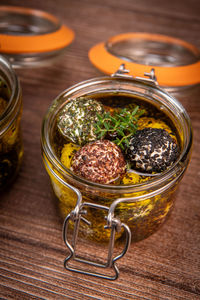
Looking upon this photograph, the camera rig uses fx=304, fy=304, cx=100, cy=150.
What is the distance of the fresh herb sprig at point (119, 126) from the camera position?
0.53m

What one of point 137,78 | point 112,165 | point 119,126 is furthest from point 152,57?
point 112,165

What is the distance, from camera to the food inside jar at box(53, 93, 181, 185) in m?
0.48

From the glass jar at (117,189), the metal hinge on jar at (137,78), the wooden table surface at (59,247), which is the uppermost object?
the metal hinge on jar at (137,78)

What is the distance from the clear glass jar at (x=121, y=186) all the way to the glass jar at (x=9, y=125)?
0.20 ft

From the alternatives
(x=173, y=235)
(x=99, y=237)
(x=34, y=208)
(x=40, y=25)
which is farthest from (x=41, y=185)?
(x=40, y=25)

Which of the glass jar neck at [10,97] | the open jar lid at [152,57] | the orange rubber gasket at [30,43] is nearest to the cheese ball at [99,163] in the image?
the glass jar neck at [10,97]

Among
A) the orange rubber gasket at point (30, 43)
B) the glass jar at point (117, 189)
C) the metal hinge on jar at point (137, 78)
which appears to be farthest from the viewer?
the orange rubber gasket at point (30, 43)

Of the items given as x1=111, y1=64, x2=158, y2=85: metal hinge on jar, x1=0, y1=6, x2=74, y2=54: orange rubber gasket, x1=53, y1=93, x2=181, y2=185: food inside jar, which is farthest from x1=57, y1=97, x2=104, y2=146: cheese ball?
x1=0, y1=6, x2=74, y2=54: orange rubber gasket

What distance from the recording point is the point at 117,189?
44cm

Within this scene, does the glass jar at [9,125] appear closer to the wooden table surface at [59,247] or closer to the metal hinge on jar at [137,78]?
the wooden table surface at [59,247]

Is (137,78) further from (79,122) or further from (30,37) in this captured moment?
(30,37)

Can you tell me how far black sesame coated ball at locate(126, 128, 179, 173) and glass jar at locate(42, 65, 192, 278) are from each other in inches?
0.9

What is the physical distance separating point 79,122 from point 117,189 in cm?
16

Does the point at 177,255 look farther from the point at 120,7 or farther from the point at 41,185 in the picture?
the point at 120,7
